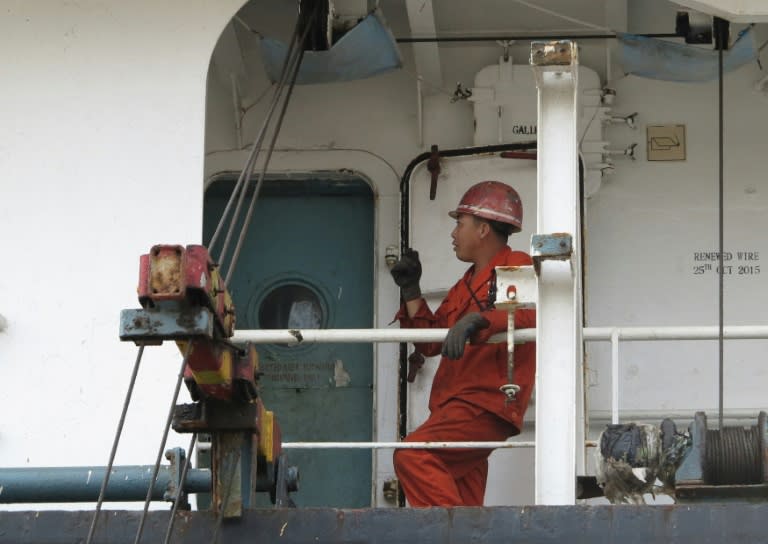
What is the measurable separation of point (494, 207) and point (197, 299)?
3388 mm

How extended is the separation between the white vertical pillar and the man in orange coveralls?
1186mm

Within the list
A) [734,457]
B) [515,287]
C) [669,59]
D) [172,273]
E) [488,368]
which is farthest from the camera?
[669,59]

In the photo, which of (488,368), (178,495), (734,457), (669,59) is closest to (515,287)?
(734,457)

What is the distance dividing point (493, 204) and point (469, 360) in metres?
0.81

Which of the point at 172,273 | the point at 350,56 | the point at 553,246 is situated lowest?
the point at 172,273

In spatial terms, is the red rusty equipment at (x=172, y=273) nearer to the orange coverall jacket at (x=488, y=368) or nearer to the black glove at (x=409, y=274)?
the orange coverall jacket at (x=488, y=368)

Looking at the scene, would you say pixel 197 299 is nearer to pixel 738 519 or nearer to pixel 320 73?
pixel 738 519

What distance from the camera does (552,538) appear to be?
611 centimetres

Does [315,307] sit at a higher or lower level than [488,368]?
higher

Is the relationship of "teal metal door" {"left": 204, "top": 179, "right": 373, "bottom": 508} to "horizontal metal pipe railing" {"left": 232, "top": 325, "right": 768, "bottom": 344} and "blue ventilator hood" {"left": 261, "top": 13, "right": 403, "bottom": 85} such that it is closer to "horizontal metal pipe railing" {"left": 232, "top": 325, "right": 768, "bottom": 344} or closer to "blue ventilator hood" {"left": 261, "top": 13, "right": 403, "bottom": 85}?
"blue ventilator hood" {"left": 261, "top": 13, "right": 403, "bottom": 85}

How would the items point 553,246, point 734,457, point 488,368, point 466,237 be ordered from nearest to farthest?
point 734,457 < point 553,246 < point 488,368 < point 466,237

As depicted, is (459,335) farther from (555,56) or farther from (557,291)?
(555,56)

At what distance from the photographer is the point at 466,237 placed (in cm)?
866

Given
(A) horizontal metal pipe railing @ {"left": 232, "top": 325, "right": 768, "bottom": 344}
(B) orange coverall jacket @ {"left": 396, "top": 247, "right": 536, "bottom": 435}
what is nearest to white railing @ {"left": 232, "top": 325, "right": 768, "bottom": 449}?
(A) horizontal metal pipe railing @ {"left": 232, "top": 325, "right": 768, "bottom": 344}
